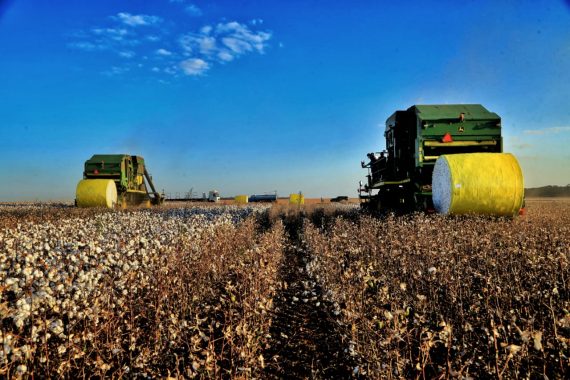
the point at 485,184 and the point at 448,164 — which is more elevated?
the point at 448,164

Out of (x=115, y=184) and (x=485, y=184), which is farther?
(x=115, y=184)

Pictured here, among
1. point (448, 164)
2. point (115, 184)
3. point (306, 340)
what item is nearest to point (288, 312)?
point (306, 340)

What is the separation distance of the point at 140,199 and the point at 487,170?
1012 inches

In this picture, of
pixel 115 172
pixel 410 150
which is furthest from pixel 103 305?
pixel 115 172

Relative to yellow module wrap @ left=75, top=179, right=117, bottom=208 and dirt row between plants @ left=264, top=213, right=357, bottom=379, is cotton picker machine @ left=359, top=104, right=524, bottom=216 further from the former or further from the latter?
yellow module wrap @ left=75, top=179, right=117, bottom=208

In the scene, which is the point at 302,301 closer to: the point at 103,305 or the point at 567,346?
the point at 103,305

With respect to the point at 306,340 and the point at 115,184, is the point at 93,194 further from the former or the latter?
the point at 306,340

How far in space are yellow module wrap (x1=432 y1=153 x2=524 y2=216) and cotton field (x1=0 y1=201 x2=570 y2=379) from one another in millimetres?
1765

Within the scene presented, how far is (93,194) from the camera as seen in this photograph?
21938mm

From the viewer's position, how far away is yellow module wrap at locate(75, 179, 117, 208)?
2189 cm

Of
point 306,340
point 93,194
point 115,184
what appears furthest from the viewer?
point 115,184

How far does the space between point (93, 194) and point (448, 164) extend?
18729 mm

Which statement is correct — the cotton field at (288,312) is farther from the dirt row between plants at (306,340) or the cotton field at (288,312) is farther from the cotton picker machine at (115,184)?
the cotton picker machine at (115,184)

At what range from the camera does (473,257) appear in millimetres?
6875
